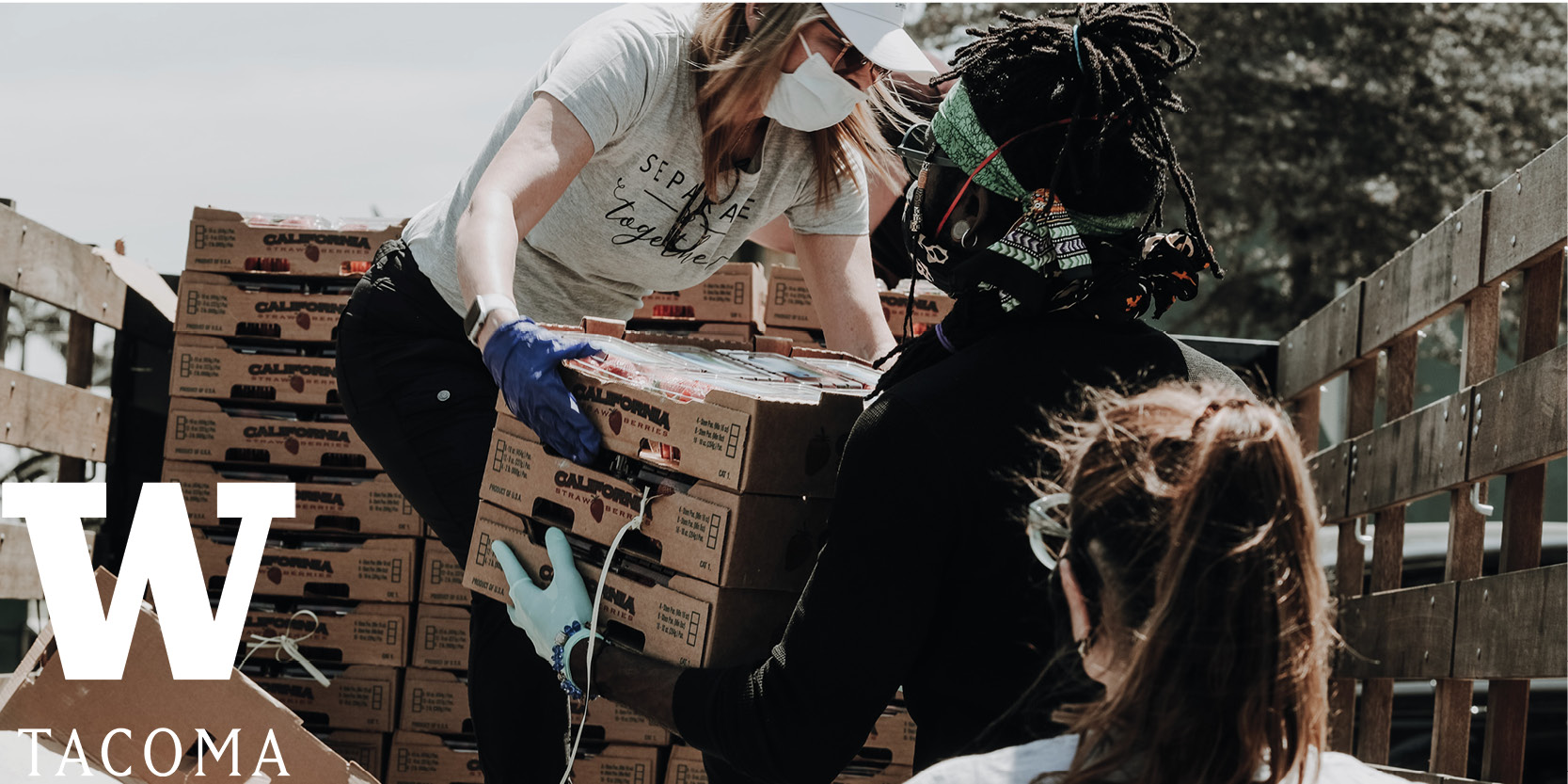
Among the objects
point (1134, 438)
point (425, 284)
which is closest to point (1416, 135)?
point (425, 284)

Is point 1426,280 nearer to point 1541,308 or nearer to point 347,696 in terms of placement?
point 1541,308

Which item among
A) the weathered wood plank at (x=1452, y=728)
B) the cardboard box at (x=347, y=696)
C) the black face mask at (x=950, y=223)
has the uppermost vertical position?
the black face mask at (x=950, y=223)

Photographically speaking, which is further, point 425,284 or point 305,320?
point 305,320

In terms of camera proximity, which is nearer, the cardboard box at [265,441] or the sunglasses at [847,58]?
the sunglasses at [847,58]

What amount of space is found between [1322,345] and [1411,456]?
985 millimetres

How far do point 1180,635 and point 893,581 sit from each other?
0.52 metres

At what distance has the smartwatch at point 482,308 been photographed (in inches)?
86.7

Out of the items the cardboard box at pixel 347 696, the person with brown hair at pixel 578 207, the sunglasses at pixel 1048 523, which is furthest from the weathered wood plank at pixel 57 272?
the sunglasses at pixel 1048 523

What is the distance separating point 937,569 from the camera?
168cm

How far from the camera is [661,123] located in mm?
2529

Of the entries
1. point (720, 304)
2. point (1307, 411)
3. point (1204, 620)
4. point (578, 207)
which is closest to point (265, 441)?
point (720, 304)

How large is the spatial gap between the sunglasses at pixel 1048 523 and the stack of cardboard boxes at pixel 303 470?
124 inches

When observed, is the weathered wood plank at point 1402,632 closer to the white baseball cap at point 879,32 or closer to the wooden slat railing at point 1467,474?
the wooden slat railing at point 1467,474

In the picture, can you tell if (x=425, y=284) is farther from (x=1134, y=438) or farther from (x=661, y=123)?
(x=1134, y=438)
